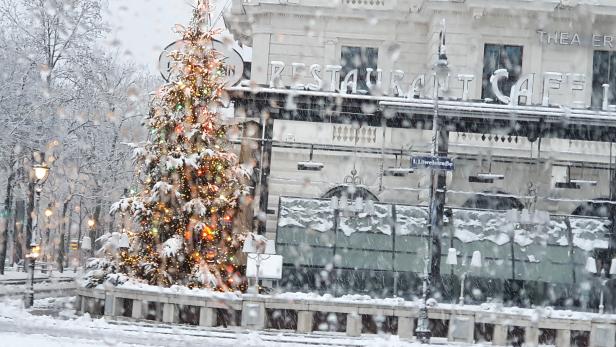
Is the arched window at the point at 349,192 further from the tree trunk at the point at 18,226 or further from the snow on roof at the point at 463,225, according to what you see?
the tree trunk at the point at 18,226

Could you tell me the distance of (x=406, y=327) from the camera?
23906 mm

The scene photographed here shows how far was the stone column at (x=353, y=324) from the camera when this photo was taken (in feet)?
77.8

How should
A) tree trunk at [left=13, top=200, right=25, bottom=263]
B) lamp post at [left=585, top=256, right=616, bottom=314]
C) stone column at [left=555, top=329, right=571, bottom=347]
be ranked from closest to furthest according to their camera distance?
A: 1. stone column at [left=555, top=329, right=571, bottom=347]
2. lamp post at [left=585, top=256, right=616, bottom=314]
3. tree trunk at [left=13, top=200, right=25, bottom=263]

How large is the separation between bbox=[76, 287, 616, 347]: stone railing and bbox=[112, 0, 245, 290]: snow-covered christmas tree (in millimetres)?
1716

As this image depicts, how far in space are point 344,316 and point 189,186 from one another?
5.79m

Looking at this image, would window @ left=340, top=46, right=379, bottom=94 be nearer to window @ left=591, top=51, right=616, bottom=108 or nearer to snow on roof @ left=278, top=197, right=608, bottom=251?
snow on roof @ left=278, top=197, right=608, bottom=251

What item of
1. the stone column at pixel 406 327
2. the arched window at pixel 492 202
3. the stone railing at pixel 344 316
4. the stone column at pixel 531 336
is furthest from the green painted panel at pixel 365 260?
the stone column at pixel 531 336

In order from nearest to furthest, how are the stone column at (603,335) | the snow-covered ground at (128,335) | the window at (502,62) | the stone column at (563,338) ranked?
the snow-covered ground at (128,335), the stone column at (603,335), the stone column at (563,338), the window at (502,62)

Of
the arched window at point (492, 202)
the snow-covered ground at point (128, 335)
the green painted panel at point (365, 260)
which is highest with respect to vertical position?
the arched window at point (492, 202)

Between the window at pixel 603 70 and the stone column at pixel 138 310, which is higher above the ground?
the window at pixel 603 70

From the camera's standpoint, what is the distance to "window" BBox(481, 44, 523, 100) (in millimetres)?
35344

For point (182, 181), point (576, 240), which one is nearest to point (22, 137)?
point (182, 181)

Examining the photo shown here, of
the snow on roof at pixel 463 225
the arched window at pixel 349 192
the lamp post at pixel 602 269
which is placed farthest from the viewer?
the arched window at pixel 349 192

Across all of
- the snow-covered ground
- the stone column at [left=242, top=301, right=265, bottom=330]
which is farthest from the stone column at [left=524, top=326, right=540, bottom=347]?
the stone column at [left=242, top=301, right=265, bottom=330]
